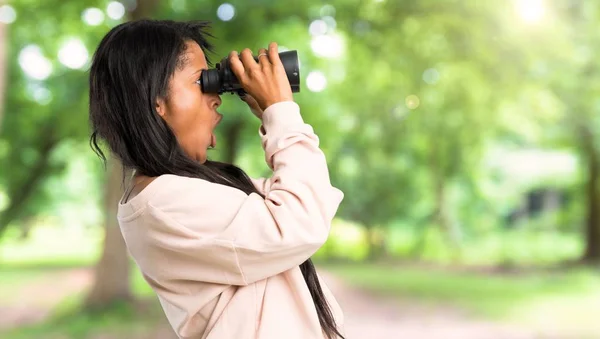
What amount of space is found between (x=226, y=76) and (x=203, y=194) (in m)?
0.12

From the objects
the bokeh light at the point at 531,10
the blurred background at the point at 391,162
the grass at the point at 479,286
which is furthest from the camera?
the grass at the point at 479,286

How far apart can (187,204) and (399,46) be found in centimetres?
358

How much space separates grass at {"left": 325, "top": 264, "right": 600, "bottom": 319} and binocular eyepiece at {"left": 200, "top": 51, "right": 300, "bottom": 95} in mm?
4344

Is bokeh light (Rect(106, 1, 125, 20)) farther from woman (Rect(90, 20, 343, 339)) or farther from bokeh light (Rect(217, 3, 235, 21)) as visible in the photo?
woman (Rect(90, 20, 343, 339))

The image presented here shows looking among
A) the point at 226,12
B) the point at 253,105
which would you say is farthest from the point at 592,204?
the point at 253,105

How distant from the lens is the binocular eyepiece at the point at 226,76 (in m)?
0.66

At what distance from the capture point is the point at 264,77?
0.66m

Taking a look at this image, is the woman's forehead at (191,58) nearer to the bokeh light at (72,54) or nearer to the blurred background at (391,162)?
the blurred background at (391,162)

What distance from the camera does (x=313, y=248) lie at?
626 mm

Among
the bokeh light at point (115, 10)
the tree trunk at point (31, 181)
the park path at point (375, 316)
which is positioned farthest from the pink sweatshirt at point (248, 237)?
the tree trunk at point (31, 181)

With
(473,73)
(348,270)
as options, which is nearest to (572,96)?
(473,73)

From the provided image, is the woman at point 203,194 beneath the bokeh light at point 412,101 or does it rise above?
beneath

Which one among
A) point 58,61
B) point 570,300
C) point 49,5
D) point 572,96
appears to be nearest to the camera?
point 49,5

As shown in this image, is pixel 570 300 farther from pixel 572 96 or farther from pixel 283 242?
pixel 283 242
